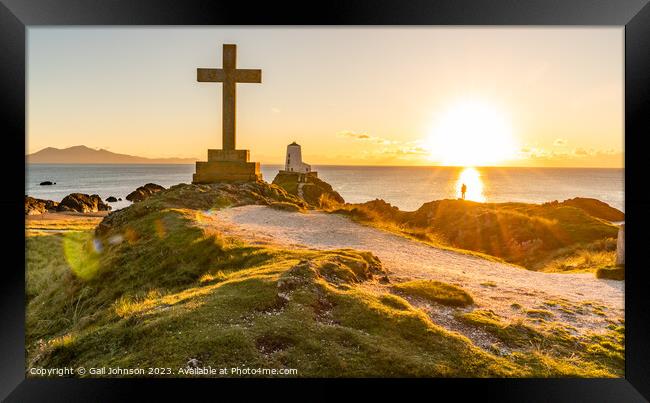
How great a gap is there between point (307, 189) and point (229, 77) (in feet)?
74.8

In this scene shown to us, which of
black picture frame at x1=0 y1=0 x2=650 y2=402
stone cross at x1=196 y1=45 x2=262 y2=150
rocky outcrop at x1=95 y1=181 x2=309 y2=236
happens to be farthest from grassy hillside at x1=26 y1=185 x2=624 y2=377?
stone cross at x1=196 y1=45 x2=262 y2=150

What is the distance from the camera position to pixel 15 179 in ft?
18.3

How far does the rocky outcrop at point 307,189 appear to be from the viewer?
118ft

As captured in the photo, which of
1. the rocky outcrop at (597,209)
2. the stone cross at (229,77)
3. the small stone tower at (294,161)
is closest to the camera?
the stone cross at (229,77)

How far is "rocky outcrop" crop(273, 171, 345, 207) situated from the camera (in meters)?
36.0

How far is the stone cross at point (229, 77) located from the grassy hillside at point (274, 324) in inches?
387

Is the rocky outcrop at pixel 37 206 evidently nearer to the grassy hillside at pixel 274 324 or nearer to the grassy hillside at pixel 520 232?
the grassy hillside at pixel 520 232

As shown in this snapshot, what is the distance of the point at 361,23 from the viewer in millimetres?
5793

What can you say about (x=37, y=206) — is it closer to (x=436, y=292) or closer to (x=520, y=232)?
(x=520, y=232)

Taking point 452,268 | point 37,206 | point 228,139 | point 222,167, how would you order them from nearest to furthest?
point 452,268
point 228,139
point 222,167
point 37,206

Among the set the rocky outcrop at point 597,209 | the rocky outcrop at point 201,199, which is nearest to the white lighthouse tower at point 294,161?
the rocky outcrop at point 597,209

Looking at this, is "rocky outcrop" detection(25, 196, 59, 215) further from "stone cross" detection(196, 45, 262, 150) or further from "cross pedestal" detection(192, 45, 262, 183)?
"stone cross" detection(196, 45, 262, 150)

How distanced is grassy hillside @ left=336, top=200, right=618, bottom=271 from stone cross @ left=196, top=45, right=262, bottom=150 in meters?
6.72

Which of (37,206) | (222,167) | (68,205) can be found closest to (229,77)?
(222,167)
